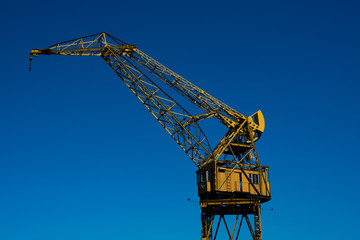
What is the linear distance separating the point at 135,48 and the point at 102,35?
191 inches

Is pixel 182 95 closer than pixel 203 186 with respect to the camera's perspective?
No

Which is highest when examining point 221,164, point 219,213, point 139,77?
point 139,77

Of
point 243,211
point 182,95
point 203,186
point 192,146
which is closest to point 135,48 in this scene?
point 182,95

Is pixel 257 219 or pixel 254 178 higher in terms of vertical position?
pixel 254 178

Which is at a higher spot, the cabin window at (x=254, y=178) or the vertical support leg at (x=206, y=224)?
the cabin window at (x=254, y=178)

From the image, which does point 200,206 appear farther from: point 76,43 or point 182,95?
point 76,43

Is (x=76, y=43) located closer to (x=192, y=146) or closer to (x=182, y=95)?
(x=182, y=95)

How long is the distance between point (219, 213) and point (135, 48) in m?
25.0

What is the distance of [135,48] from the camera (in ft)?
249

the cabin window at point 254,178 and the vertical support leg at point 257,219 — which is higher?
the cabin window at point 254,178

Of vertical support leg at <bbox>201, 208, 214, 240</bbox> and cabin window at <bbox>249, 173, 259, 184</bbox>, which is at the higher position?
cabin window at <bbox>249, 173, 259, 184</bbox>

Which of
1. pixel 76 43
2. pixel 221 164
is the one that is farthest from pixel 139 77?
pixel 221 164

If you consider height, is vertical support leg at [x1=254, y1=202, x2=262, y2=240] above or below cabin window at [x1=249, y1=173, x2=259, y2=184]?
below

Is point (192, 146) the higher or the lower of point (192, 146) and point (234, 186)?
the higher
